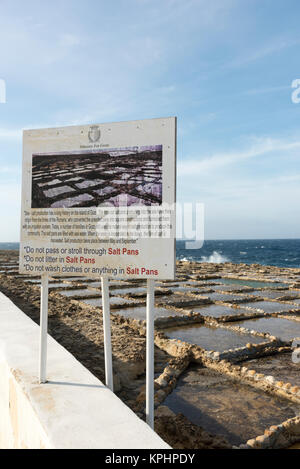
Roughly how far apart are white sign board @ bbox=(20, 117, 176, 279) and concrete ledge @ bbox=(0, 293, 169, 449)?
0.82 m

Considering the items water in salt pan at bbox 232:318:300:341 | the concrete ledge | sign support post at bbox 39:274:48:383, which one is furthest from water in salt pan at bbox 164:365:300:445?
water in salt pan at bbox 232:318:300:341

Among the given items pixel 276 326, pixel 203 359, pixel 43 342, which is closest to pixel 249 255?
pixel 276 326

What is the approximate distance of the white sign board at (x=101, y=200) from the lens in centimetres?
254

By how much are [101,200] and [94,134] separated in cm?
50

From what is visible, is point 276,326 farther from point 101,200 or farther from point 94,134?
point 94,134

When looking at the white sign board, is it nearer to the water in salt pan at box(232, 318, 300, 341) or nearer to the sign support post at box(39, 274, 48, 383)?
the sign support post at box(39, 274, 48, 383)

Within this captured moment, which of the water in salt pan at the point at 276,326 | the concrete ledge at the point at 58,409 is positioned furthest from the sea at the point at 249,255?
the concrete ledge at the point at 58,409

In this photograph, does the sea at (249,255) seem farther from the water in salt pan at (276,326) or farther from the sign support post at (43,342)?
the sign support post at (43,342)

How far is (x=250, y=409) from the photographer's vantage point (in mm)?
3502

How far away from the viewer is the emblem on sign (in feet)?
8.96

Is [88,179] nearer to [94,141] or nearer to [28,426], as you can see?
[94,141]

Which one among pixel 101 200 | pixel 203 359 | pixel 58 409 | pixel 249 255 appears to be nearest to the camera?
pixel 58 409

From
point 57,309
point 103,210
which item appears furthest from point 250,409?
point 57,309

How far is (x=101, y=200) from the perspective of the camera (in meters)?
2.68
